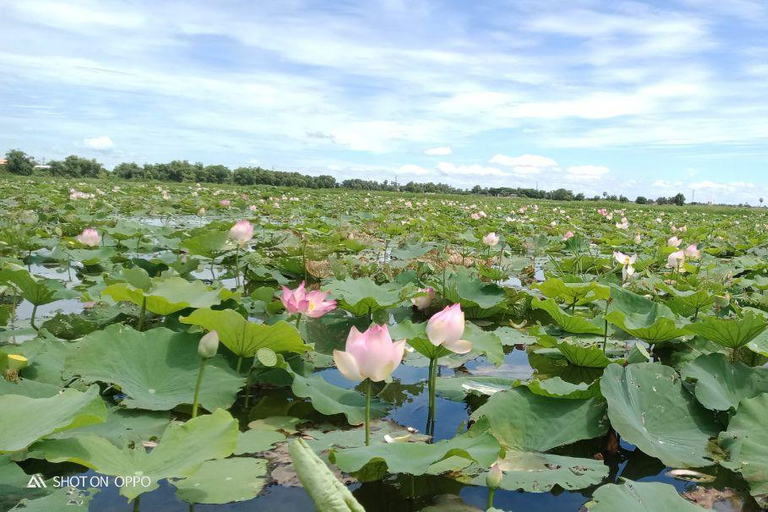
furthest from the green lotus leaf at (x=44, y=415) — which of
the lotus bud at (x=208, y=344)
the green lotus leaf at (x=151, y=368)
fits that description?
the green lotus leaf at (x=151, y=368)

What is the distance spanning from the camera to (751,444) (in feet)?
3.73

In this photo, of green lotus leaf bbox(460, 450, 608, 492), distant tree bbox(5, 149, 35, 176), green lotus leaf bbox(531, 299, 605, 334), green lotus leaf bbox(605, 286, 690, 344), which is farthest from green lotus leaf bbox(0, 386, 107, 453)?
distant tree bbox(5, 149, 35, 176)

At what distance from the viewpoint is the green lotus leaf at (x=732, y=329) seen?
4.92 feet

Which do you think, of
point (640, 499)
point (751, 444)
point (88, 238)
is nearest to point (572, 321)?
point (751, 444)

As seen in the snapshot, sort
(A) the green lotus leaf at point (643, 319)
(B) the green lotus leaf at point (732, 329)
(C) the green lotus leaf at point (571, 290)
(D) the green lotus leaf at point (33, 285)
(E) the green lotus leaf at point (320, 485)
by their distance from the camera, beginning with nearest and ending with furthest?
(E) the green lotus leaf at point (320, 485) < (B) the green lotus leaf at point (732, 329) < (A) the green lotus leaf at point (643, 319) < (D) the green lotus leaf at point (33, 285) < (C) the green lotus leaf at point (571, 290)

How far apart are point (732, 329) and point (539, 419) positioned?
2.28ft

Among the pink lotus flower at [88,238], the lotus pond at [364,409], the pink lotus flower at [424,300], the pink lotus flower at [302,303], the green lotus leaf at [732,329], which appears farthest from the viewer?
the pink lotus flower at [88,238]

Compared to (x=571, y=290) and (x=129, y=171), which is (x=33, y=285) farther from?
(x=129, y=171)

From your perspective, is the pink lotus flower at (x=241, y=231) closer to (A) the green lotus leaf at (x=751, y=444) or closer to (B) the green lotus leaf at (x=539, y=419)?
(B) the green lotus leaf at (x=539, y=419)

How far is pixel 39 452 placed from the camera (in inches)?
38.5

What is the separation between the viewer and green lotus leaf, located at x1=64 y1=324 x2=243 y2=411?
1.36m

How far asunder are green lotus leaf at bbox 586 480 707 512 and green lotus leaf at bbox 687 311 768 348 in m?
0.81

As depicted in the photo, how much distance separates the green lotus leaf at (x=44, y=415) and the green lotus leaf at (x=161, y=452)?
4cm

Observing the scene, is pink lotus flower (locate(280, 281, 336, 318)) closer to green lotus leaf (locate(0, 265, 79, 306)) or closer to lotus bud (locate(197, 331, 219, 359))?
lotus bud (locate(197, 331, 219, 359))
